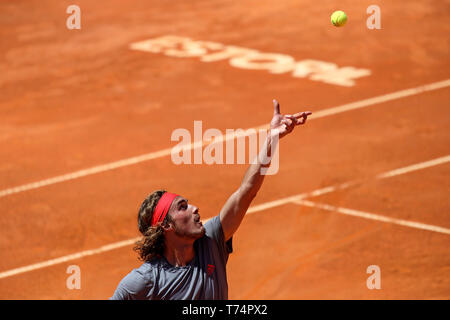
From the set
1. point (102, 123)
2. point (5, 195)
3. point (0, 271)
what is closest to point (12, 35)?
point (102, 123)

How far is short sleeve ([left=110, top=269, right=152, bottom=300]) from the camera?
4.76 metres

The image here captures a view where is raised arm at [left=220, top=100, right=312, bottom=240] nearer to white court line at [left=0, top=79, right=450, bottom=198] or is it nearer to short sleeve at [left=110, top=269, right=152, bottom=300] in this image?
short sleeve at [left=110, top=269, right=152, bottom=300]

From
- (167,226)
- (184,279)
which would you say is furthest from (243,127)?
(184,279)

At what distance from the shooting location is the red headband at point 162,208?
498 cm

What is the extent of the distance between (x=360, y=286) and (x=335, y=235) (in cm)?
92

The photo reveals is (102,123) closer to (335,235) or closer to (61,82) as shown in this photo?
(61,82)

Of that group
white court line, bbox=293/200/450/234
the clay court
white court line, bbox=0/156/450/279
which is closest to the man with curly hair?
the clay court

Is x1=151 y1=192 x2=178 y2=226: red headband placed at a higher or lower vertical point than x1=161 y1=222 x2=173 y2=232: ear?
higher

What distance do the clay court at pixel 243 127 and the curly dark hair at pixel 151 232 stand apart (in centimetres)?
354

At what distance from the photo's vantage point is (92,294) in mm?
8648

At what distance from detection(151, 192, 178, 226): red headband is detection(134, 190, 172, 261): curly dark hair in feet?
0.08

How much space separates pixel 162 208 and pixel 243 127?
6808mm

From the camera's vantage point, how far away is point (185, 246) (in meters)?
4.99
